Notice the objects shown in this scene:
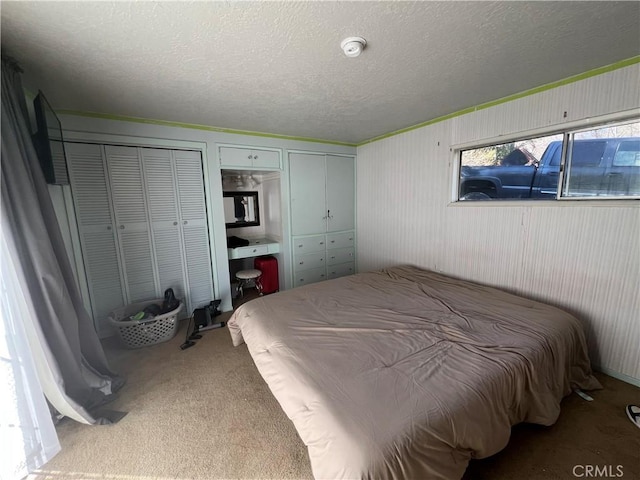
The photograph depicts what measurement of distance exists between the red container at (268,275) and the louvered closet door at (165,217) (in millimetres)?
1029

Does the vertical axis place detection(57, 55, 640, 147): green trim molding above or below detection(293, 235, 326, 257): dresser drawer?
above

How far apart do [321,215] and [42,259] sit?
2.91m

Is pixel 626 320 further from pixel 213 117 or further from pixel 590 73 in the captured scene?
pixel 213 117

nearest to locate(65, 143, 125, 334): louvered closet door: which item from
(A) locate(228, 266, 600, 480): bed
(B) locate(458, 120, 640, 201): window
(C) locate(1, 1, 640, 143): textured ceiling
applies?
(C) locate(1, 1, 640, 143): textured ceiling

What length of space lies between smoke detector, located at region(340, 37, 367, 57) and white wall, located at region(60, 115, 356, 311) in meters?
2.02

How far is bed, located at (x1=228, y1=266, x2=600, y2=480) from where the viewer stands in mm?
1000

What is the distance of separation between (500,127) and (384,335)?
7.00 feet

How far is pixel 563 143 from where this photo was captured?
206cm

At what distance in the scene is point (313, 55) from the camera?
1.58 meters

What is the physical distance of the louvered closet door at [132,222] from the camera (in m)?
2.63

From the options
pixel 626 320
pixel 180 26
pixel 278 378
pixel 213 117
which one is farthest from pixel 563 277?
pixel 213 117

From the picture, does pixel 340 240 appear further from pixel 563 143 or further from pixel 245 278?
pixel 563 143

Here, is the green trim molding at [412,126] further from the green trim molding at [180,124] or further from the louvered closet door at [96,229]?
the louvered closet door at [96,229]

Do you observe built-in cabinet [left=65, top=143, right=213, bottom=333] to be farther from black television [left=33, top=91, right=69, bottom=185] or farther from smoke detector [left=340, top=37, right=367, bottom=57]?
smoke detector [left=340, top=37, right=367, bottom=57]
